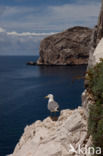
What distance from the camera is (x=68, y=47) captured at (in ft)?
507

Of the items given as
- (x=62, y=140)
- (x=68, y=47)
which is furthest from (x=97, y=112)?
(x=68, y=47)

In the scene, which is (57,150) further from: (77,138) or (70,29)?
(70,29)

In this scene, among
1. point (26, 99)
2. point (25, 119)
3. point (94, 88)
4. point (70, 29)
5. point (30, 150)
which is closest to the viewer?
point (94, 88)

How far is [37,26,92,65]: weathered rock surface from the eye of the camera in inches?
5984

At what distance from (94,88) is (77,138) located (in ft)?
11.2

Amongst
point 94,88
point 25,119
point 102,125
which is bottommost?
point 25,119

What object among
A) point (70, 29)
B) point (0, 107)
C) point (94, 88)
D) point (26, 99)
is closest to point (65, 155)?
point (94, 88)

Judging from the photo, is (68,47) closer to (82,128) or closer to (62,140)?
(82,128)

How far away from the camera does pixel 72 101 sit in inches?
1994

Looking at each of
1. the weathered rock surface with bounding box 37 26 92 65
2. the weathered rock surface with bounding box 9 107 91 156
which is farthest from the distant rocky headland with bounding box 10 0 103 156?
the weathered rock surface with bounding box 37 26 92 65

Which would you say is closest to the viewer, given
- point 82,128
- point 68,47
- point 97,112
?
point 97,112

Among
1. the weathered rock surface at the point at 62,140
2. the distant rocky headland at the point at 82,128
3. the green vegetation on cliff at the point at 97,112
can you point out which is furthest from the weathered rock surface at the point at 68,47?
the green vegetation on cliff at the point at 97,112

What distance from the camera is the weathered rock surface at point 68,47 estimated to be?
5984 inches

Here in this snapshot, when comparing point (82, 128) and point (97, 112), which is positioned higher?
point (97, 112)
